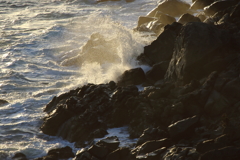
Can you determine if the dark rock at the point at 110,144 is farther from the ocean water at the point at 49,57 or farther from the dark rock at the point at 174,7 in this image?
the dark rock at the point at 174,7

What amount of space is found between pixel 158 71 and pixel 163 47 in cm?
174

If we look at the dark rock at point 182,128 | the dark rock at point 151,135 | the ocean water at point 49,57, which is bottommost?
the ocean water at point 49,57

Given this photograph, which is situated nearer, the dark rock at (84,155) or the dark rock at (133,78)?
the dark rock at (84,155)

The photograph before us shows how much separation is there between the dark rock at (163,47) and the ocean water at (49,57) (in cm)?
84

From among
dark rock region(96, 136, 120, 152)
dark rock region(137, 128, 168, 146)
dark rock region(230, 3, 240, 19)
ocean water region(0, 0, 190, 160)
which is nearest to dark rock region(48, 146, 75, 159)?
ocean water region(0, 0, 190, 160)

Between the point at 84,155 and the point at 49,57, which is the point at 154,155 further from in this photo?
the point at 49,57

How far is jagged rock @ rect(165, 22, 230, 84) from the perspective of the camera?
1304cm

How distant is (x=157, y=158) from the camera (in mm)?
9156

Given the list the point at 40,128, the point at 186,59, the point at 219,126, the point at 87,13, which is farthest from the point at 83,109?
the point at 87,13

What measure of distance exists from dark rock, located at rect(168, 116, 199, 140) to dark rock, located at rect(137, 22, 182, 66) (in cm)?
659

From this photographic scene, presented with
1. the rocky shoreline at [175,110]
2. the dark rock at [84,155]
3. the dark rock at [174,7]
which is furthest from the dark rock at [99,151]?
the dark rock at [174,7]

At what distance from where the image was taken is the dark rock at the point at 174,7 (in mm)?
30422

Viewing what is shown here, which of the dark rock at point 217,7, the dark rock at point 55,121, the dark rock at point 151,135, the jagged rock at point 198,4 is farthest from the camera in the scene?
the jagged rock at point 198,4

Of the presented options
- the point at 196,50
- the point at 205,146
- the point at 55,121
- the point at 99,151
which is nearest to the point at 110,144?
the point at 99,151
